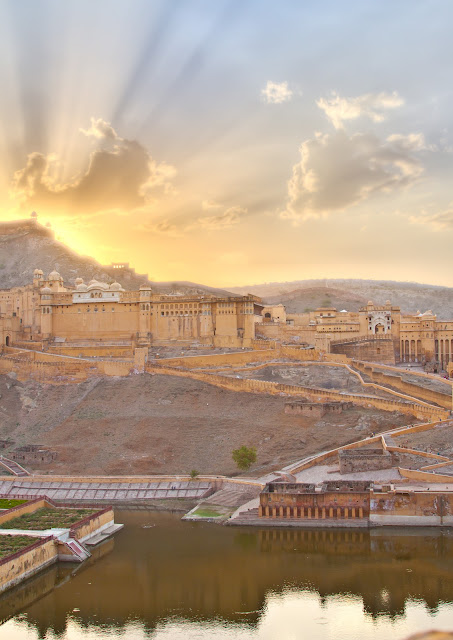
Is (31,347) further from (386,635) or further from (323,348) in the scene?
(386,635)

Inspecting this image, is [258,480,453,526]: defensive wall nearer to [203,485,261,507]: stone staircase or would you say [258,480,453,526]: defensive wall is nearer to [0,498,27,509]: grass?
[203,485,261,507]: stone staircase

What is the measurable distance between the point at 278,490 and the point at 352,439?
894 cm

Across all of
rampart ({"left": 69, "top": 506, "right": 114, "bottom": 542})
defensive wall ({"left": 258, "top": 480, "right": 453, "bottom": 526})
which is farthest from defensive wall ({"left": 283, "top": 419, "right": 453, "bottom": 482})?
rampart ({"left": 69, "top": 506, "right": 114, "bottom": 542})

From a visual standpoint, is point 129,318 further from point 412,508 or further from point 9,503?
point 412,508

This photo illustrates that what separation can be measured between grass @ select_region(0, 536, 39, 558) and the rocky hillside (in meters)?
66.0

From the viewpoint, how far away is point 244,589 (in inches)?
1067

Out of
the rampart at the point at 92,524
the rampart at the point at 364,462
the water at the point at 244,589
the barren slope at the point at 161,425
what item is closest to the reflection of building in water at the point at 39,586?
the water at the point at 244,589

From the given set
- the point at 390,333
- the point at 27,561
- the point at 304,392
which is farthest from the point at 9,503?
the point at 390,333

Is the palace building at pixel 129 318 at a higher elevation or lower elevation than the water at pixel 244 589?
higher

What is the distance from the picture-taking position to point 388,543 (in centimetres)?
3123

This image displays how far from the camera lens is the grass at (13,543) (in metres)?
28.3

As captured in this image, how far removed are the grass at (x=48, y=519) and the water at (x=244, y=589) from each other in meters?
2.20

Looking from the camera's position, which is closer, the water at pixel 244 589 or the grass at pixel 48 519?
the water at pixel 244 589

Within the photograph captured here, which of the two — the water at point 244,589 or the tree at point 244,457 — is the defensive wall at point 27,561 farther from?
the tree at point 244,457
